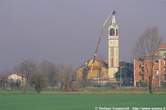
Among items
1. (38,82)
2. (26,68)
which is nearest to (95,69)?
(26,68)

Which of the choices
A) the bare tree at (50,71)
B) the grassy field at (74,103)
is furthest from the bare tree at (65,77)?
the grassy field at (74,103)

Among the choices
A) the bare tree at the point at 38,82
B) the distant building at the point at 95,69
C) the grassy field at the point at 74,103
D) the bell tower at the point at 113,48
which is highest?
the bell tower at the point at 113,48

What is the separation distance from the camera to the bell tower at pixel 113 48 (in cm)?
17050

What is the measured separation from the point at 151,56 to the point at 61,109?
200 ft

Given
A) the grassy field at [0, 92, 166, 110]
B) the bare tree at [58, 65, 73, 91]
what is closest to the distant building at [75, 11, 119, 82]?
the bare tree at [58, 65, 73, 91]

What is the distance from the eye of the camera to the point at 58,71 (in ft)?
493

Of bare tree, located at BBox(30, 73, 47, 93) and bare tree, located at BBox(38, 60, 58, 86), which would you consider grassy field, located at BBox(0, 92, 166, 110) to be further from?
bare tree, located at BBox(38, 60, 58, 86)

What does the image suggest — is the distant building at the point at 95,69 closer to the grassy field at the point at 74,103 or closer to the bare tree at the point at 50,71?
the bare tree at the point at 50,71

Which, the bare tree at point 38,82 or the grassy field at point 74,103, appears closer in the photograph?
the grassy field at point 74,103

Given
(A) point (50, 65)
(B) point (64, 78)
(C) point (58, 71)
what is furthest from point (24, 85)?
(A) point (50, 65)

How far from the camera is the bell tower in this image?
559 ft

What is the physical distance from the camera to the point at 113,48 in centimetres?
17350

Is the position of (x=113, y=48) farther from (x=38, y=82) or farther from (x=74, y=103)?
(x=74, y=103)

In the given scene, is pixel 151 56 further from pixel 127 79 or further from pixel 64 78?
pixel 127 79
